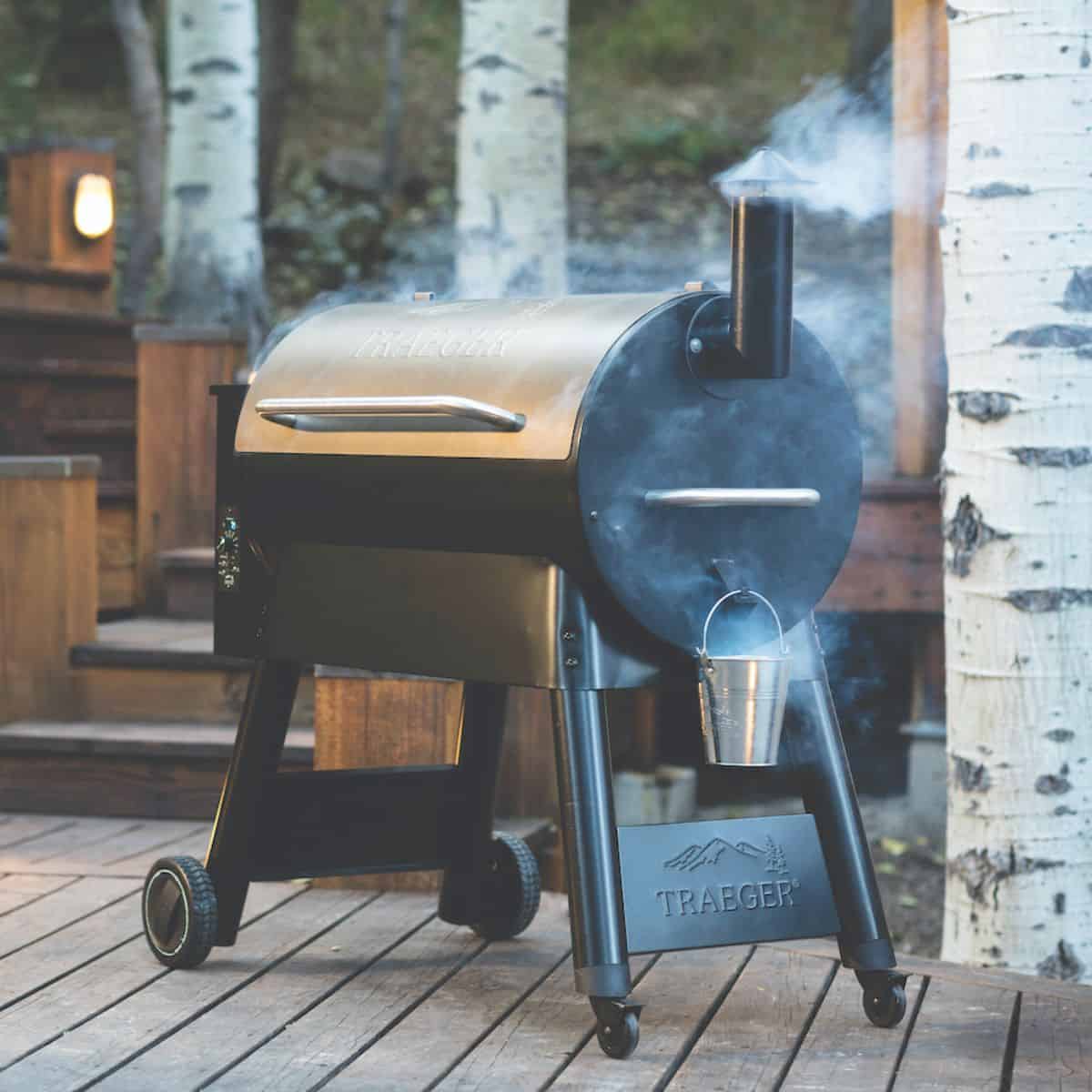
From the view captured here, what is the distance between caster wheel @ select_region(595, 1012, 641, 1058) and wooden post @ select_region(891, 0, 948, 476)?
311cm

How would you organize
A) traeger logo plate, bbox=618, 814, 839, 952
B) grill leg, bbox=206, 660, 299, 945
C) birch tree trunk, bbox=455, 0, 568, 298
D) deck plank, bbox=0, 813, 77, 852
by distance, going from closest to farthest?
1. traeger logo plate, bbox=618, 814, 839, 952
2. grill leg, bbox=206, 660, 299, 945
3. deck plank, bbox=0, 813, 77, 852
4. birch tree trunk, bbox=455, 0, 568, 298

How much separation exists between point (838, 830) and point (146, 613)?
3.23 metres

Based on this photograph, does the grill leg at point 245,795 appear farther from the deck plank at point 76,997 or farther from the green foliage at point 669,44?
the green foliage at point 669,44

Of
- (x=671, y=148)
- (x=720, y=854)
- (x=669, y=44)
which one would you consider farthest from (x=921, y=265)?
(x=669, y=44)

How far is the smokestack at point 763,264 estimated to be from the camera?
2551 mm

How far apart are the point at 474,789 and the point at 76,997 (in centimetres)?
75

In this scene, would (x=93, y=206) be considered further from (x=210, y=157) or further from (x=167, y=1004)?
(x=167, y=1004)

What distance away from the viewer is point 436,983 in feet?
9.84

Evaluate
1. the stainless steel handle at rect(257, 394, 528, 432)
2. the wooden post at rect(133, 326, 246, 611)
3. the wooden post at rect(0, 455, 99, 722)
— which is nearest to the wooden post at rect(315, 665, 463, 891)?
the stainless steel handle at rect(257, 394, 528, 432)

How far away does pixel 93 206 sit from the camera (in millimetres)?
6695

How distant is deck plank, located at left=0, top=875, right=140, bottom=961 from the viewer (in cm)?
323

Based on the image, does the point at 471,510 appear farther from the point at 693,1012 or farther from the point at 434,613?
the point at 693,1012

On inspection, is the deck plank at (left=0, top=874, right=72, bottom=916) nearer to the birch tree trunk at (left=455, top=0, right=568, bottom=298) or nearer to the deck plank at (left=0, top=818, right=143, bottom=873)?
the deck plank at (left=0, top=818, right=143, bottom=873)

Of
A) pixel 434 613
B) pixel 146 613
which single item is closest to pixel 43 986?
pixel 434 613
